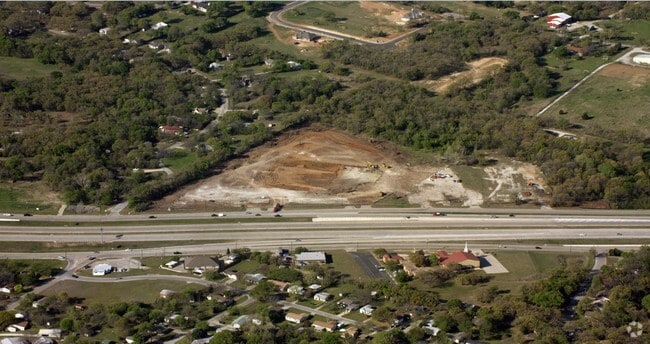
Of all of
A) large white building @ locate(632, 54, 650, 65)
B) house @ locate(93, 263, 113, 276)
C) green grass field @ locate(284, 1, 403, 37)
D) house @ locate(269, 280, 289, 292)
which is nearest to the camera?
house @ locate(269, 280, 289, 292)

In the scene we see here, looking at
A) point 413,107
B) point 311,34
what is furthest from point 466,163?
point 311,34

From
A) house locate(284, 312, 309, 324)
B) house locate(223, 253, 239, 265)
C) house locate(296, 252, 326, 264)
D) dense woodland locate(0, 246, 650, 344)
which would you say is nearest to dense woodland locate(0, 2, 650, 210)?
house locate(223, 253, 239, 265)

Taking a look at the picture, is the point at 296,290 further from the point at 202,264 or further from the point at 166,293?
the point at 166,293

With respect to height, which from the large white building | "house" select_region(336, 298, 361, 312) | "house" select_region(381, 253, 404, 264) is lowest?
"house" select_region(381, 253, 404, 264)

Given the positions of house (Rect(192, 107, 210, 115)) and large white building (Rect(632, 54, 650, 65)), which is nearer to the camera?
house (Rect(192, 107, 210, 115))

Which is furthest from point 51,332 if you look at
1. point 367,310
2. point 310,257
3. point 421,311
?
point 421,311

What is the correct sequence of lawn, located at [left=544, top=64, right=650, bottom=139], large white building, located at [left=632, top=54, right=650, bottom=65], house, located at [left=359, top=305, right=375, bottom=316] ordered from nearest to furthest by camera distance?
house, located at [left=359, top=305, right=375, bottom=316] → lawn, located at [left=544, top=64, right=650, bottom=139] → large white building, located at [left=632, top=54, right=650, bottom=65]

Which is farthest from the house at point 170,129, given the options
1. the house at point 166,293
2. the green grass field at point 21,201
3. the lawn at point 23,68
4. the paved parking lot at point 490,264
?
the paved parking lot at point 490,264

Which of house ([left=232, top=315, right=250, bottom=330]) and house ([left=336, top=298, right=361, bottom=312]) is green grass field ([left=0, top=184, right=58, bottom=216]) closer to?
house ([left=232, top=315, right=250, bottom=330])
